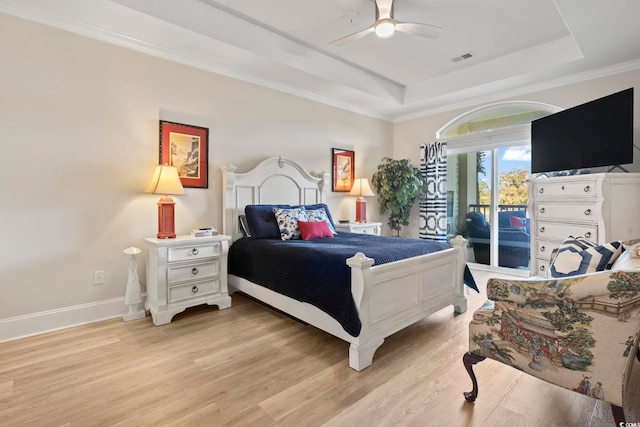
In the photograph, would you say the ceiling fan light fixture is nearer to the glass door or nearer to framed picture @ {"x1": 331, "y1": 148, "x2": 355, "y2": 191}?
framed picture @ {"x1": 331, "y1": 148, "x2": 355, "y2": 191}

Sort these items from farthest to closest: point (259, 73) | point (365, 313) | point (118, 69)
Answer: point (259, 73), point (118, 69), point (365, 313)

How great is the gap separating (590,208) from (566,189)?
0.97ft

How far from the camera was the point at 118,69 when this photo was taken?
9.72 ft

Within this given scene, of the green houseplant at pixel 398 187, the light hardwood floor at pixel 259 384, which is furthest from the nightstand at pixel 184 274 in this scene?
the green houseplant at pixel 398 187

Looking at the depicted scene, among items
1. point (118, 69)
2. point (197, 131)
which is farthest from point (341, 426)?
point (118, 69)

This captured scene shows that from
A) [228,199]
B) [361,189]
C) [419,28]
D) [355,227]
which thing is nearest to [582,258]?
[419,28]

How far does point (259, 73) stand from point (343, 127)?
1675mm

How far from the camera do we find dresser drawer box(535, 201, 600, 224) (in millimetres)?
2881

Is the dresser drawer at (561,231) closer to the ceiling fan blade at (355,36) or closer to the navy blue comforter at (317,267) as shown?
the navy blue comforter at (317,267)

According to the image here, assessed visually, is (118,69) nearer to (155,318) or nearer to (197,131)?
(197,131)

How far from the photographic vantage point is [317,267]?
238cm

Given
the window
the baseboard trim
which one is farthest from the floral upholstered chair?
the window

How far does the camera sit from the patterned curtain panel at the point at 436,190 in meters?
5.08

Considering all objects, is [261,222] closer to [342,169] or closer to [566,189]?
[342,169]
